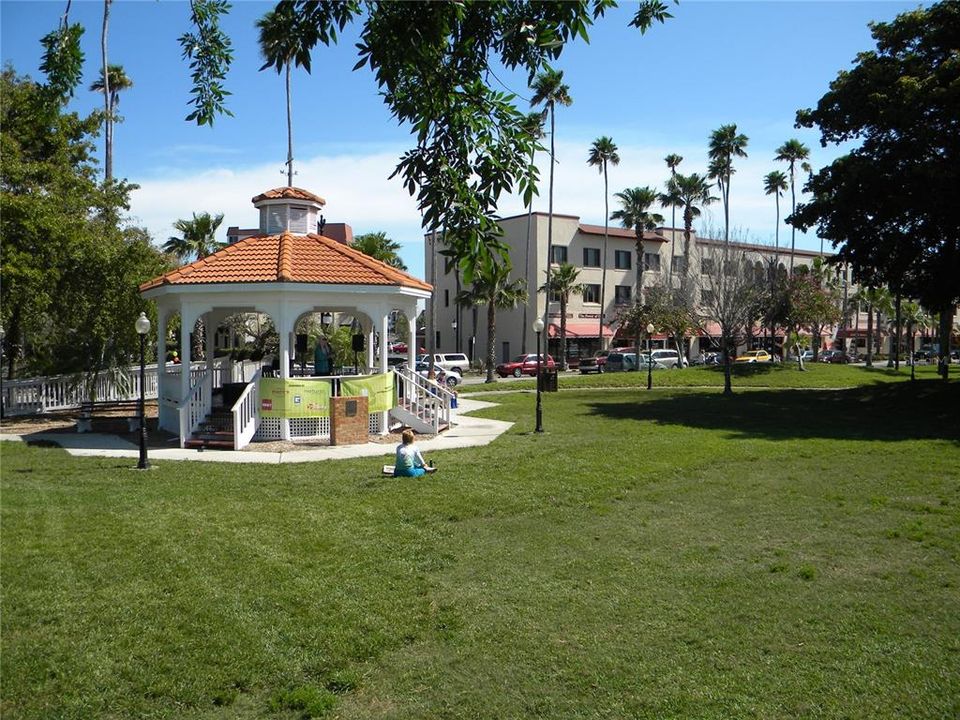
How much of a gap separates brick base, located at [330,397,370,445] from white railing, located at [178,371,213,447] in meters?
3.13

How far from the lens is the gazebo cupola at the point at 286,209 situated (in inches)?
797

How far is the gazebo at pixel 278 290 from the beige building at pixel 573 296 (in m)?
35.9

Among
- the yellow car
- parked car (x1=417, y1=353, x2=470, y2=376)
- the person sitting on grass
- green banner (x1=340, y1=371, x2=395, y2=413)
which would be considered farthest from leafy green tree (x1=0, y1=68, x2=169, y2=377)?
the yellow car

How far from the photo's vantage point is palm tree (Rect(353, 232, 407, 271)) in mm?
38906

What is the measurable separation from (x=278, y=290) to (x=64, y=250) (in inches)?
311

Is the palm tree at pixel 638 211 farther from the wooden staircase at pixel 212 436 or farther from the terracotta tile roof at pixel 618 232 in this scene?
the wooden staircase at pixel 212 436

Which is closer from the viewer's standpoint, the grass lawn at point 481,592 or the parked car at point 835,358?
the grass lawn at point 481,592

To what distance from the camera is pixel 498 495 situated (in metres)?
11.4

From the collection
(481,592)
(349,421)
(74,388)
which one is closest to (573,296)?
(74,388)

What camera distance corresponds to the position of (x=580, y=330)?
6009 centimetres

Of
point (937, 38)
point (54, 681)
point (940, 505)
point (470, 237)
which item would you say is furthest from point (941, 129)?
point (54, 681)

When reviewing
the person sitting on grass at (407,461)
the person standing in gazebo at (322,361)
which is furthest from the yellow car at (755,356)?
the person sitting on grass at (407,461)

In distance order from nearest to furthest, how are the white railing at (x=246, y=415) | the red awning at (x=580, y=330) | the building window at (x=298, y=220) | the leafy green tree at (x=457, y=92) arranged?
the leafy green tree at (x=457, y=92)
the white railing at (x=246, y=415)
the building window at (x=298, y=220)
the red awning at (x=580, y=330)

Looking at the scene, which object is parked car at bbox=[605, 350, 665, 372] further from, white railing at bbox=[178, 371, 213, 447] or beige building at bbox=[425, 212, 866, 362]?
white railing at bbox=[178, 371, 213, 447]
